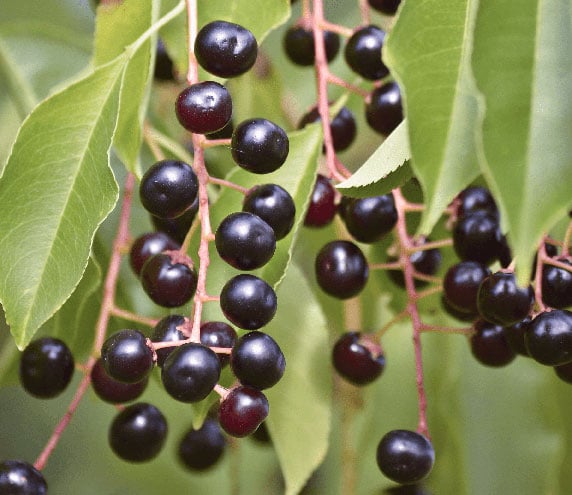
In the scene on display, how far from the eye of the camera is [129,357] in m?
0.76

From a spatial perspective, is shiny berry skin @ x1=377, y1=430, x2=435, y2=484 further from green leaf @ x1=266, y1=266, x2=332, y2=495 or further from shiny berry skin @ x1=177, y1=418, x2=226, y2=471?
shiny berry skin @ x1=177, y1=418, x2=226, y2=471

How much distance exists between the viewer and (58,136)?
0.86 meters

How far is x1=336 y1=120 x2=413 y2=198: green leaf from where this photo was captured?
797 mm

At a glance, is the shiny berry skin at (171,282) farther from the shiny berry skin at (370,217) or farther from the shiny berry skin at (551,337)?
the shiny berry skin at (551,337)

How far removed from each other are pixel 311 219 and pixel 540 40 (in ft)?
1.11

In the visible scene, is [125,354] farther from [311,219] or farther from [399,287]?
[399,287]

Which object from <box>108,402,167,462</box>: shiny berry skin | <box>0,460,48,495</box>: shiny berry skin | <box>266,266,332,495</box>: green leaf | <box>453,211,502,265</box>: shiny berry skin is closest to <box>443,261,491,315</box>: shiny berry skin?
<box>453,211,502,265</box>: shiny berry skin

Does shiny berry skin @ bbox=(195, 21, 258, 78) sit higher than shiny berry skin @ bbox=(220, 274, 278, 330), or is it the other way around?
shiny berry skin @ bbox=(195, 21, 258, 78)

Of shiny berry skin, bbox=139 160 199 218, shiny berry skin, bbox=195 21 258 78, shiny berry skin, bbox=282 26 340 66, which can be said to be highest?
shiny berry skin, bbox=282 26 340 66

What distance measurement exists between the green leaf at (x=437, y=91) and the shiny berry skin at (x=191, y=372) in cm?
20

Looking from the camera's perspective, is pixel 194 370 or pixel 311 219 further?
pixel 311 219

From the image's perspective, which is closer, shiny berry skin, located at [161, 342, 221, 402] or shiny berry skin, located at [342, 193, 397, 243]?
shiny berry skin, located at [161, 342, 221, 402]

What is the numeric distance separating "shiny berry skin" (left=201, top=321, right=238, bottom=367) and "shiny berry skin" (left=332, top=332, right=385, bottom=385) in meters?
0.22

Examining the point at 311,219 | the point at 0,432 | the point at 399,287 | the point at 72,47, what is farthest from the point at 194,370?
the point at 0,432
